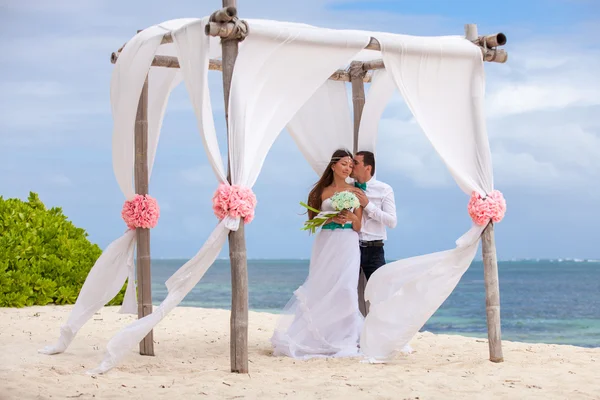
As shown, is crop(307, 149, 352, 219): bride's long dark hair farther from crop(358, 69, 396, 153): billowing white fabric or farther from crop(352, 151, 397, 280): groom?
crop(358, 69, 396, 153): billowing white fabric

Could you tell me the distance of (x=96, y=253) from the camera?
12375mm

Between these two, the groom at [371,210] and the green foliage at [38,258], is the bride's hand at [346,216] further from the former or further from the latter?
the green foliage at [38,258]

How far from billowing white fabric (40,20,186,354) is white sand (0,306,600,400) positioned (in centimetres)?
44

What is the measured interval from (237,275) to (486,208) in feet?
7.27

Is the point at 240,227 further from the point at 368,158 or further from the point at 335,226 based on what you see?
the point at 368,158

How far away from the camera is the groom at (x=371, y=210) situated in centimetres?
753

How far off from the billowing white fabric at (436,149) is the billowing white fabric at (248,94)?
0.57 metres

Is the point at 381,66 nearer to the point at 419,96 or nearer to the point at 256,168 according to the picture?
the point at 419,96

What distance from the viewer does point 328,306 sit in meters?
7.41

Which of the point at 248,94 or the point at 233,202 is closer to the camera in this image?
the point at 233,202

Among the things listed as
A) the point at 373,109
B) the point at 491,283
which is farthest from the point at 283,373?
the point at 373,109

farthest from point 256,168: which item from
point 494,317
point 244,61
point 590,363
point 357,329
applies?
point 590,363

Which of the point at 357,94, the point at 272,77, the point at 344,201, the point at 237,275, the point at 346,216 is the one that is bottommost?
the point at 237,275

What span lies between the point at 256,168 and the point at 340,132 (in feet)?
6.30
